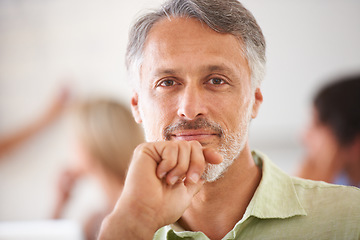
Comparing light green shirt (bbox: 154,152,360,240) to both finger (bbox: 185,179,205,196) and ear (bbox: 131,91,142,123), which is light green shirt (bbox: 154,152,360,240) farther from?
ear (bbox: 131,91,142,123)

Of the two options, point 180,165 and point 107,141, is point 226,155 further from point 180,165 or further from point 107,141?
point 107,141

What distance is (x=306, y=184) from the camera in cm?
130

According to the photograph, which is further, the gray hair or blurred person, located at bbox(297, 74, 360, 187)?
blurred person, located at bbox(297, 74, 360, 187)

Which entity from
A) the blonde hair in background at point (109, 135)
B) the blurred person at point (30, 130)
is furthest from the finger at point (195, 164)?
the blurred person at point (30, 130)

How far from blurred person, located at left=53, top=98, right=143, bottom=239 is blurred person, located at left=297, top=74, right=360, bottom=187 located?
956mm

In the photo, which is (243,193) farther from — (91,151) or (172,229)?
(91,151)

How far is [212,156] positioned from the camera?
1104 millimetres

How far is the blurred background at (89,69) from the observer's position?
3.43 m

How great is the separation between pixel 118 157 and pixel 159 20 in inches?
A: 46.3

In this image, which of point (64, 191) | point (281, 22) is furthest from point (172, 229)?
point (281, 22)

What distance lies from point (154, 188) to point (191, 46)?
1.30ft

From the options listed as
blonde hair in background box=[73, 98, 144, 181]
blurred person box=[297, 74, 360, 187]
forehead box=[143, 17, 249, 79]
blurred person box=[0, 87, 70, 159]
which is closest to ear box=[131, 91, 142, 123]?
forehead box=[143, 17, 249, 79]

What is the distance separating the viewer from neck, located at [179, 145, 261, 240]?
4.25 ft

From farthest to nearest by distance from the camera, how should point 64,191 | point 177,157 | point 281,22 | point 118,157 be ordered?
point 281,22
point 64,191
point 118,157
point 177,157
